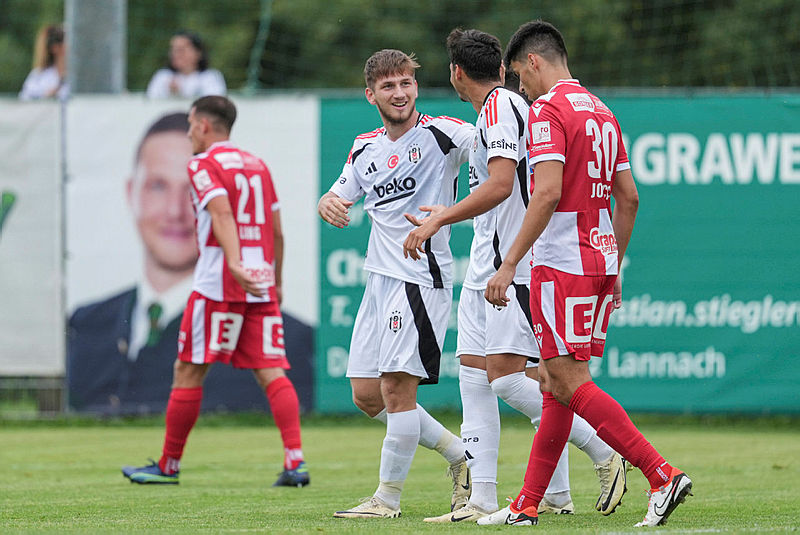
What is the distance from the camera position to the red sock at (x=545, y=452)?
18.3 ft

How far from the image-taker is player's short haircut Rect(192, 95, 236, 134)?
804 centimetres

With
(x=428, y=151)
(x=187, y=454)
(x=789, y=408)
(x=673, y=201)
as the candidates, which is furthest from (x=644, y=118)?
(x=428, y=151)

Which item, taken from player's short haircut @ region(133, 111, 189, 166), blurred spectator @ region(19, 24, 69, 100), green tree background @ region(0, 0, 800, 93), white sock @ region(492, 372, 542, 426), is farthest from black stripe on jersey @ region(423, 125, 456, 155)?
green tree background @ region(0, 0, 800, 93)

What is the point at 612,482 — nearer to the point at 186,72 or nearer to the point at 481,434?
the point at 481,434

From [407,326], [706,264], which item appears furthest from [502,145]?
[706,264]

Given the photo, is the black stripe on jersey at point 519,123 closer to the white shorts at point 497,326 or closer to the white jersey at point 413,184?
the white jersey at point 413,184

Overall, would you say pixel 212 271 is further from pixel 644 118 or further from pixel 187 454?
pixel 644 118

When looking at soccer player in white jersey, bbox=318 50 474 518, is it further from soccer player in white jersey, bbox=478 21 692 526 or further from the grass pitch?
soccer player in white jersey, bbox=478 21 692 526

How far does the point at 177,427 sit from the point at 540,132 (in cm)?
351

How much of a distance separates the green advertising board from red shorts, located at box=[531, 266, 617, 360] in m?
6.07

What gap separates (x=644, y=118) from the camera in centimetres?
1175

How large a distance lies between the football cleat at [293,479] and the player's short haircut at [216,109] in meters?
2.25

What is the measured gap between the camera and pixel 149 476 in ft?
25.4

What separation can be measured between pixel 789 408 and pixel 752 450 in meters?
1.82
